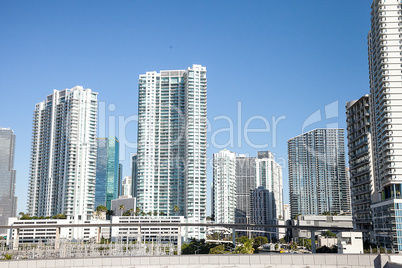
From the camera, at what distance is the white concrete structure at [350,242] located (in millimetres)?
77312

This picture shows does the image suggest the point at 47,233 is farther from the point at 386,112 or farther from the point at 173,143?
the point at 386,112

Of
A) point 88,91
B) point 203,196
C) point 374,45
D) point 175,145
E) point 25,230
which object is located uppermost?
point 88,91

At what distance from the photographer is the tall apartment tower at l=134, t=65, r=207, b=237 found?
6624 inches

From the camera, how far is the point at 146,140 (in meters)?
176

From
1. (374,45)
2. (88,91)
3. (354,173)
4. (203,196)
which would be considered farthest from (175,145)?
(374,45)

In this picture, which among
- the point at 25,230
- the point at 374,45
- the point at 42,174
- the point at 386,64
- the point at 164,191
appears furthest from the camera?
the point at 42,174

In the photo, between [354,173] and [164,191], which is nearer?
[354,173]

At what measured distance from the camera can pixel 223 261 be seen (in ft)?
93.3

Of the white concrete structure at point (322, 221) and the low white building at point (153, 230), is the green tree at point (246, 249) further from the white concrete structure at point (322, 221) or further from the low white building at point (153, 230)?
the white concrete structure at point (322, 221)

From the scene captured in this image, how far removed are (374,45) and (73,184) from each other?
125 meters

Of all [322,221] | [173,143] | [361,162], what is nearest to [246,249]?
[361,162]

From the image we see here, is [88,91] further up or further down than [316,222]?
further up

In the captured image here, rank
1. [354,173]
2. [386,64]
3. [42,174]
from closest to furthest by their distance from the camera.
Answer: [386,64] → [354,173] → [42,174]

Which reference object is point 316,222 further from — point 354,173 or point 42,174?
point 42,174
